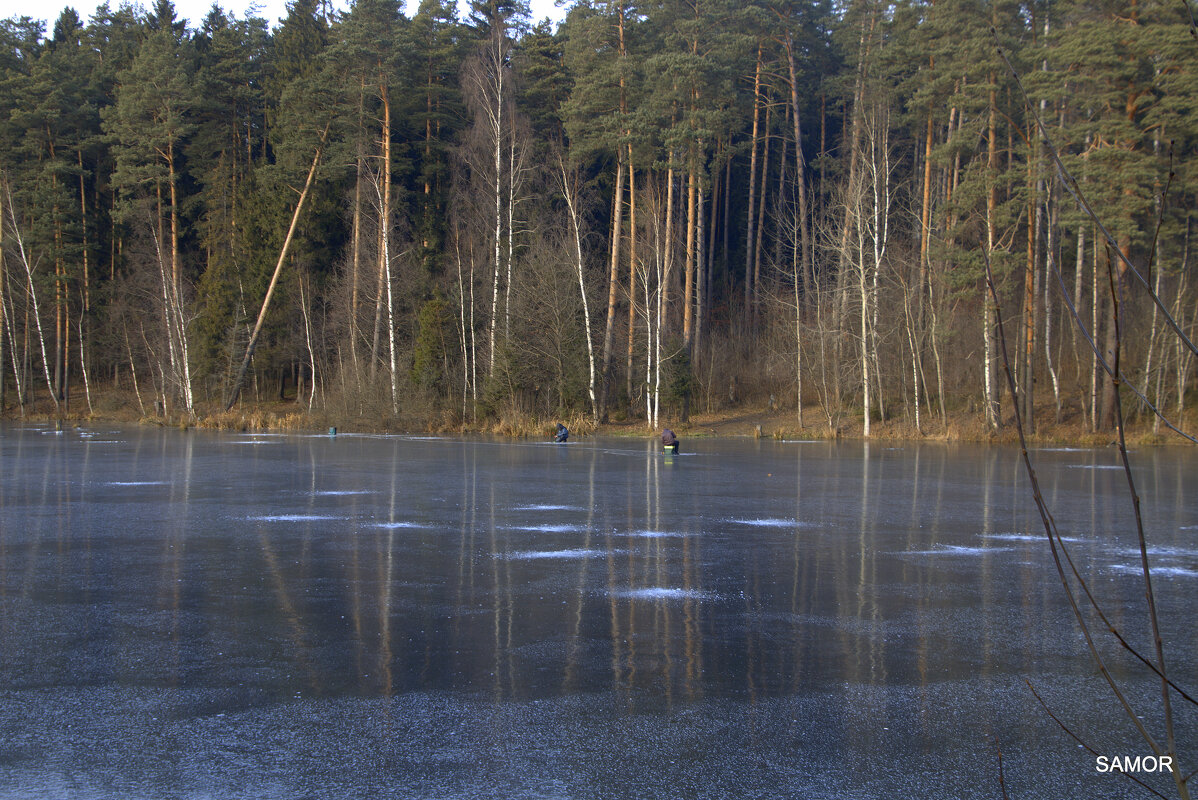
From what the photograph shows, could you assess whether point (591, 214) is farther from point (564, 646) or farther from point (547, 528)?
point (564, 646)

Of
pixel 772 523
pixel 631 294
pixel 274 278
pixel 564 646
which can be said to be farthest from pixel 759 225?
pixel 564 646

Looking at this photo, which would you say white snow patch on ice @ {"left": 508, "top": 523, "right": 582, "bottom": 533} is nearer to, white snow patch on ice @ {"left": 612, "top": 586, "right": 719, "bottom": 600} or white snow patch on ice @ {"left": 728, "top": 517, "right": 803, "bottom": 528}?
white snow patch on ice @ {"left": 728, "top": 517, "right": 803, "bottom": 528}

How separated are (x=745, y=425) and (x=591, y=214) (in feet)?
Result: 69.9

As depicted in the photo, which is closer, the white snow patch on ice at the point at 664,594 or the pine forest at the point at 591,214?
the white snow patch on ice at the point at 664,594

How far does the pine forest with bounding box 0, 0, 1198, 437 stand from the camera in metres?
33.5

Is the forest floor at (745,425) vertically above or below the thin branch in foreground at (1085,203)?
below

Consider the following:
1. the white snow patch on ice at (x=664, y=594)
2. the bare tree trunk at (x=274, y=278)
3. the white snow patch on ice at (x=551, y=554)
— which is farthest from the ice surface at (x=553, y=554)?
the bare tree trunk at (x=274, y=278)

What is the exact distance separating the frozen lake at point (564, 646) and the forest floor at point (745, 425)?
18180mm

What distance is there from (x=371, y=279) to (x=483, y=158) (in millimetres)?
8496

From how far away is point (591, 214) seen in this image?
181ft

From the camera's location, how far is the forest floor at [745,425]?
106ft

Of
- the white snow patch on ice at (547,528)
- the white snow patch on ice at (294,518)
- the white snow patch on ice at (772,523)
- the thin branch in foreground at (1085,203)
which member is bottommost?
the white snow patch on ice at (772,523)

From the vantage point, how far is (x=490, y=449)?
27844 millimetres

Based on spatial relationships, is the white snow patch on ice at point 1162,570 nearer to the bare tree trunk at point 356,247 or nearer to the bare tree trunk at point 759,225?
the bare tree trunk at point 356,247
